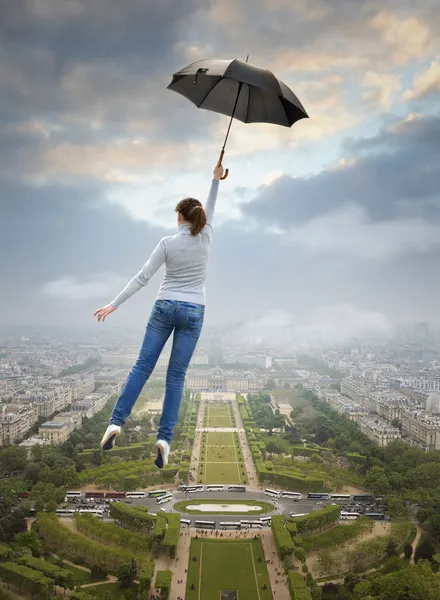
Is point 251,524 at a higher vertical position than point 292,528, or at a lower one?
lower

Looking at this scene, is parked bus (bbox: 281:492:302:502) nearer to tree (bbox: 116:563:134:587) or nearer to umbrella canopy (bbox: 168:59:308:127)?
tree (bbox: 116:563:134:587)

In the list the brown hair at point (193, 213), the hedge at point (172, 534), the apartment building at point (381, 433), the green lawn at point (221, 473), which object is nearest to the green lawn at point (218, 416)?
the apartment building at point (381, 433)

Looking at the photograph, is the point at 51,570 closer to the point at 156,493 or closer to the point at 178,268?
the point at 156,493

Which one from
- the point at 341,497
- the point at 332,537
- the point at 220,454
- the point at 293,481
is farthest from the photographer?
the point at 220,454

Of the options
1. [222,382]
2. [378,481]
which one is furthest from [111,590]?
[222,382]

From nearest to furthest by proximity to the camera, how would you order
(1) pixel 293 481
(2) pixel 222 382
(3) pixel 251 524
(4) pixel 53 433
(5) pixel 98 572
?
1. (5) pixel 98 572
2. (3) pixel 251 524
3. (1) pixel 293 481
4. (4) pixel 53 433
5. (2) pixel 222 382

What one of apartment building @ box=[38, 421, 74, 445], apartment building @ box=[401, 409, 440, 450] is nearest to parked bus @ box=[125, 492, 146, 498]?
apartment building @ box=[38, 421, 74, 445]

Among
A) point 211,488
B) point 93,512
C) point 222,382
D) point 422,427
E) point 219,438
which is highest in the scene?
point 222,382
